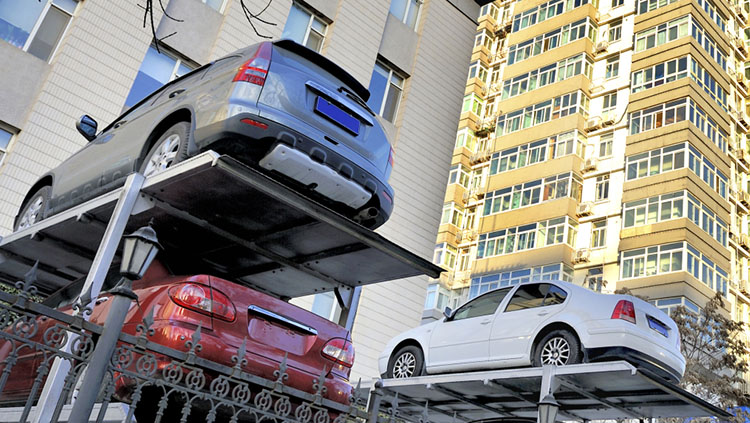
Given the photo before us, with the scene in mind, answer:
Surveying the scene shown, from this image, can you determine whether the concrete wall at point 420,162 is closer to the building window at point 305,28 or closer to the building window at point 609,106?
the building window at point 305,28

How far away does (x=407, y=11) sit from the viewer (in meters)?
19.0

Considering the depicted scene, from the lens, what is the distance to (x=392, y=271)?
6480 millimetres

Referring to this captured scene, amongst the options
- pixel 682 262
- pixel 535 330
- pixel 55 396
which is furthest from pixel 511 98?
pixel 55 396

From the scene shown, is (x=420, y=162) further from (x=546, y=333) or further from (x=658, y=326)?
(x=658, y=326)

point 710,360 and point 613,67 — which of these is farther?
point 613,67

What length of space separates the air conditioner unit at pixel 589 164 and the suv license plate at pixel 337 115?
2794cm

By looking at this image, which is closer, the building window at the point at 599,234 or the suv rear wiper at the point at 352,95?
the suv rear wiper at the point at 352,95

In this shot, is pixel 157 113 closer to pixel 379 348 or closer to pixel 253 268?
pixel 253 268

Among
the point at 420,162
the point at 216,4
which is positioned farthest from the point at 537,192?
the point at 216,4

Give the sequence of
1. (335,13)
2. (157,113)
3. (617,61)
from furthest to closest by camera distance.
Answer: (617,61), (335,13), (157,113)

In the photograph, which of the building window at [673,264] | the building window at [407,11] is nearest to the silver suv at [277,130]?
the building window at [407,11]

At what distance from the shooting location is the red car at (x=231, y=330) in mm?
4723

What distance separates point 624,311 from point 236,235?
4342 millimetres

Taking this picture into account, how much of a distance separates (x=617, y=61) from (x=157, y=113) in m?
31.9
